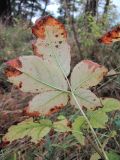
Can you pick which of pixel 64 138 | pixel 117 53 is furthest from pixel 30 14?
pixel 64 138

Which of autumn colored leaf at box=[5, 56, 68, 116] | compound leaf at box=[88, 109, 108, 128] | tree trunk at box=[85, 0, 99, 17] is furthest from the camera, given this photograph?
tree trunk at box=[85, 0, 99, 17]

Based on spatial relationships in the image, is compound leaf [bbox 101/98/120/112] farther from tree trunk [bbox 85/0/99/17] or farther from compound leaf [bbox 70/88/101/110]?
tree trunk [bbox 85/0/99/17]

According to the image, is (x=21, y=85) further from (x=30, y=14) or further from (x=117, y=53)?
(x=30, y=14)

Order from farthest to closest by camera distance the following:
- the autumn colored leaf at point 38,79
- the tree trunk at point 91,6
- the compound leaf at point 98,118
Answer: the tree trunk at point 91,6 → the compound leaf at point 98,118 → the autumn colored leaf at point 38,79

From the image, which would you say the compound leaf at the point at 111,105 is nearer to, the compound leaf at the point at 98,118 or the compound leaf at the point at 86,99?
the compound leaf at the point at 98,118

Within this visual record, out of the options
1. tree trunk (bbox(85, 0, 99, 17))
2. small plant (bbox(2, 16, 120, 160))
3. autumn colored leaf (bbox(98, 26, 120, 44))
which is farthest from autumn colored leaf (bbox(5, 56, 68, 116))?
tree trunk (bbox(85, 0, 99, 17))

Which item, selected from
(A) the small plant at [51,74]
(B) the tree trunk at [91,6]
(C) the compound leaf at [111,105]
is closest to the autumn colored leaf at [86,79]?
(A) the small plant at [51,74]

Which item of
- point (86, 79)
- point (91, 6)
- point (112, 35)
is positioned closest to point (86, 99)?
point (86, 79)

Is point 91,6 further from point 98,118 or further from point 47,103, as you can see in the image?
point 47,103
